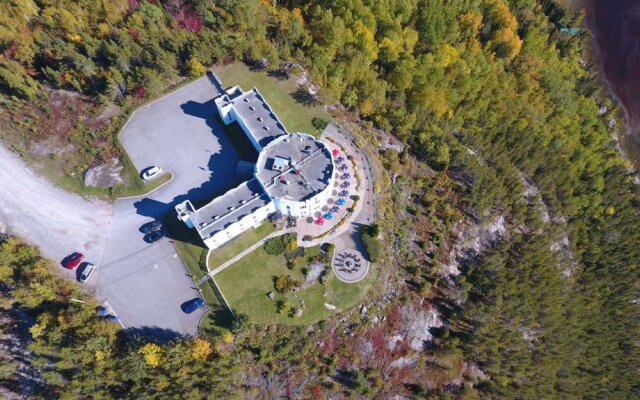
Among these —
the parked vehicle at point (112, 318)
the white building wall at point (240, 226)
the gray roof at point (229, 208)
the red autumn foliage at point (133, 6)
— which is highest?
the red autumn foliage at point (133, 6)

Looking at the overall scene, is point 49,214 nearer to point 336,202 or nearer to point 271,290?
point 271,290

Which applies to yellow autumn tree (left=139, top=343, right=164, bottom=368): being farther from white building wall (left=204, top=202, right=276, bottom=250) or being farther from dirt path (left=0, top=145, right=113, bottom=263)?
dirt path (left=0, top=145, right=113, bottom=263)

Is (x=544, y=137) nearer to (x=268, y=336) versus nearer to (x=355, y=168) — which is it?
(x=355, y=168)

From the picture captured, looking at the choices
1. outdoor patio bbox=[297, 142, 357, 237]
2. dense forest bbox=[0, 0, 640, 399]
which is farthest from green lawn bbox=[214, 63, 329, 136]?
outdoor patio bbox=[297, 142, 357, 237]

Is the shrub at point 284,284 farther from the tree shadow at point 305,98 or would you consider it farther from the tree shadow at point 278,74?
the tree shadow at point 278,74

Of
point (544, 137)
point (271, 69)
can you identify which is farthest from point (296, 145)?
point (544, 137)

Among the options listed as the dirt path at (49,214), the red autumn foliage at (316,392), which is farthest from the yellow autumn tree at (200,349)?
the dirt path at (49,214)

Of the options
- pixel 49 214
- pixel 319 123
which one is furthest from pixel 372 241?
pixel 49 214
